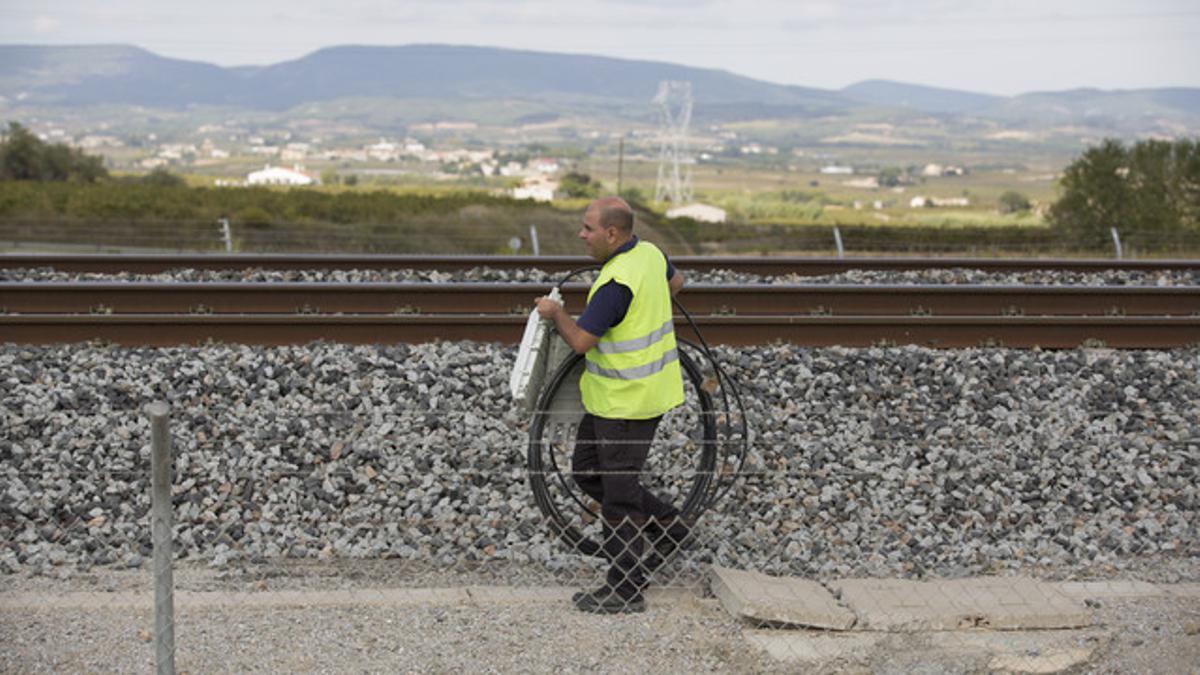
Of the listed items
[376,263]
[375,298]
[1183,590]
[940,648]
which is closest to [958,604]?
[940,648]

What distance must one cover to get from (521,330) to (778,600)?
445 centimetres

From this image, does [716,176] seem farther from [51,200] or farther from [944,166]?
[51,200]

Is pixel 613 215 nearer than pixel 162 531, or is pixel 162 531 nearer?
pixel 162 531

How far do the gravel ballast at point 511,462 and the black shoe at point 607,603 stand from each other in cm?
55

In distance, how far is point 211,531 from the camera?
7219mm

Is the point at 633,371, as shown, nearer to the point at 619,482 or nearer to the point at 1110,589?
the point at 619,482

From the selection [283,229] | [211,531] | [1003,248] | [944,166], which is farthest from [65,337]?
[944,166]

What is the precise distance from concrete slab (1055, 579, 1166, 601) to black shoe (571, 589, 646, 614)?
203cm

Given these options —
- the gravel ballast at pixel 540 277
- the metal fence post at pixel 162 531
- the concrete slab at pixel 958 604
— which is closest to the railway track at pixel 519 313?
the gravel ballast at pixel 540 277

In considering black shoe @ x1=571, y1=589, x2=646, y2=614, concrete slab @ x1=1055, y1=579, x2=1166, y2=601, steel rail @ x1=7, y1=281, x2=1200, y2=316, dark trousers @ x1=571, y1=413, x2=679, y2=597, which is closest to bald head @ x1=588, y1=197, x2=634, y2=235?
dark trousers @ x1=571, y1=413, x2=679, y2=597

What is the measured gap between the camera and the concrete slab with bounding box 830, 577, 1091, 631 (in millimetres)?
6270

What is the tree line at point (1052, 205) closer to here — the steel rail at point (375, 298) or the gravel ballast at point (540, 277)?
the gravel ballast at point (540, 277)

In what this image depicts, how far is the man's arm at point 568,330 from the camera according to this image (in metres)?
6.17

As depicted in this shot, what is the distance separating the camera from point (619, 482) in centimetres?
649
